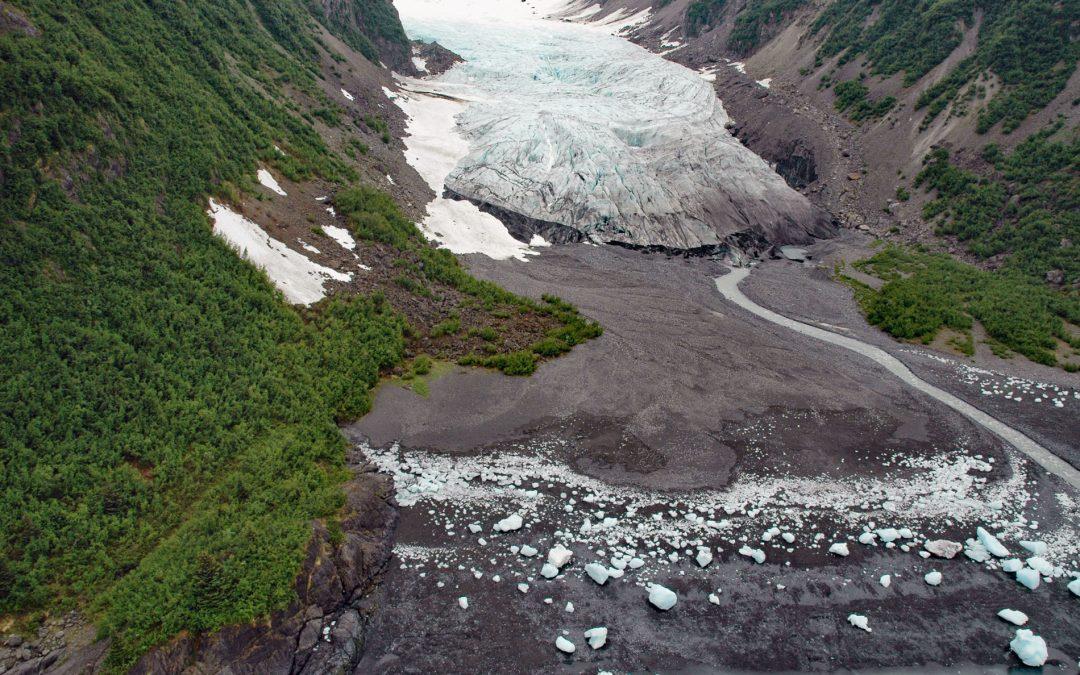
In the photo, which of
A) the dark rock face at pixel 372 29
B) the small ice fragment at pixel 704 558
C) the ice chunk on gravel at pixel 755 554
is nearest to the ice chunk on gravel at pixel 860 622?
the ice chunk on gravel at pixel 755 554

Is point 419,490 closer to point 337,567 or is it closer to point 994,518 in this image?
point 337,567

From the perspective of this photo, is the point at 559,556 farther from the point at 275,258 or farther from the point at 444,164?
the point at 444,164

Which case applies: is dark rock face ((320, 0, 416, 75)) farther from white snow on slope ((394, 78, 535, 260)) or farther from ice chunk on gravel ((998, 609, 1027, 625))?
ice chunk on gravel ((998, 609, 1027, 625))

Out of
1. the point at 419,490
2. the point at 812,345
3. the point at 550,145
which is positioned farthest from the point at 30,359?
the point at 550,145

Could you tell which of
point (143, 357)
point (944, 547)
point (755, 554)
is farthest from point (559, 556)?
point (143, 357)

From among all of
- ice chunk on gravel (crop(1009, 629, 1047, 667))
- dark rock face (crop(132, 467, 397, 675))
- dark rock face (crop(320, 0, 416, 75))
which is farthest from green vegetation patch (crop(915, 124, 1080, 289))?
dark rock face (crop(320, 0, 416, 75))

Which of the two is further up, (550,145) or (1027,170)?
(1027,170)

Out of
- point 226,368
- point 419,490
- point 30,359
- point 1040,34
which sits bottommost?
point 419,490
